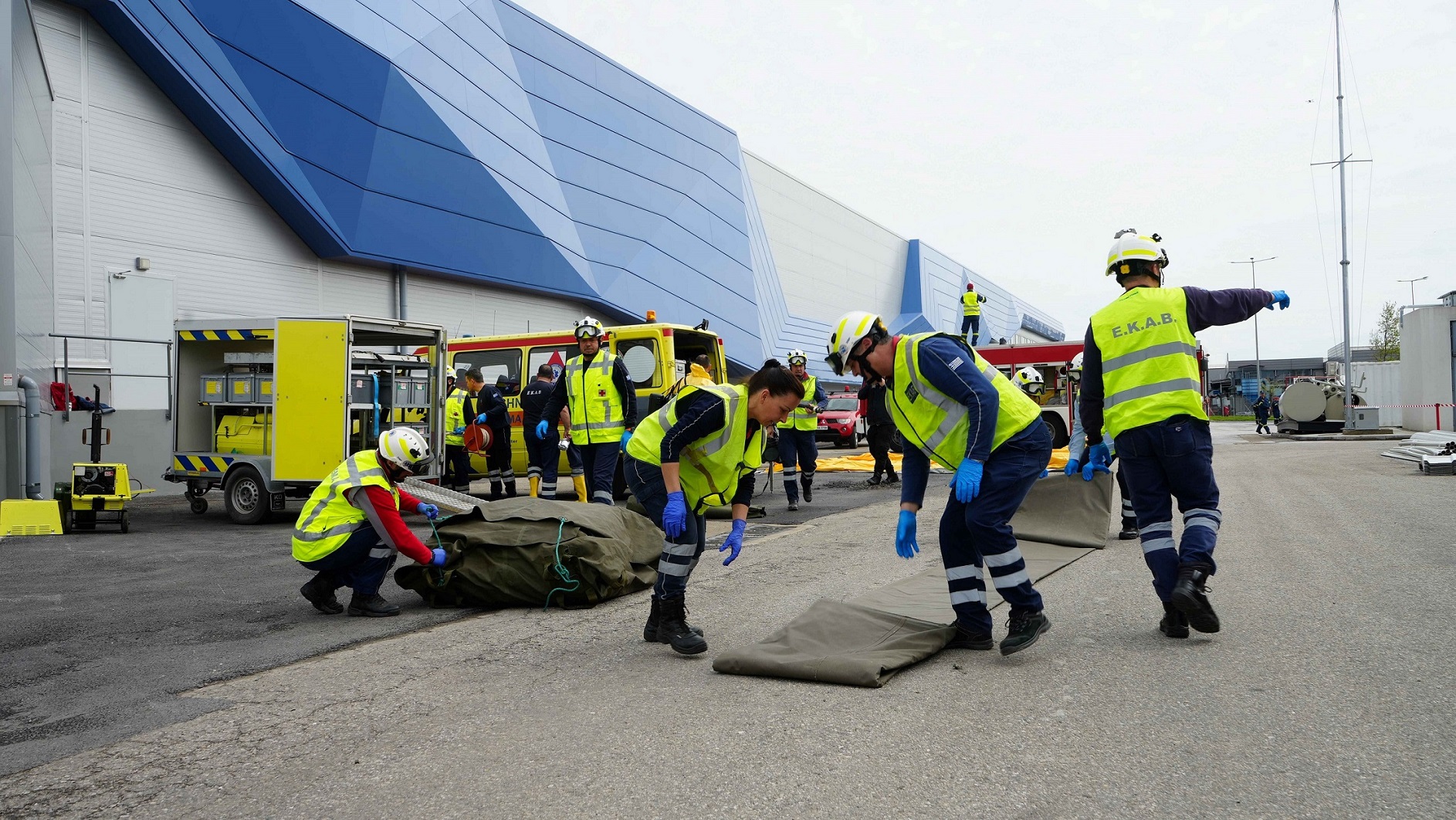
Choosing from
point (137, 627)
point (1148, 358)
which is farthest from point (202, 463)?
point (1148, 358)

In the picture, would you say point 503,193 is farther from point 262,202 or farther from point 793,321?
point 793,321

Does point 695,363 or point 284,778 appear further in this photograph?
point 695,363

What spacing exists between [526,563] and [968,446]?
2953mm

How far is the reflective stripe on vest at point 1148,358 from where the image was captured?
15.5 feet

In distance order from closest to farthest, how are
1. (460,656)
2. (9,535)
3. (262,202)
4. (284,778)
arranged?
1. (284,778)
2. (460,656)
3. (9,535)
4. (262,202)

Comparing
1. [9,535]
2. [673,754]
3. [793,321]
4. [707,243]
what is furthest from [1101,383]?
[793,321]

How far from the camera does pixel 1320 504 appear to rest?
10.5m

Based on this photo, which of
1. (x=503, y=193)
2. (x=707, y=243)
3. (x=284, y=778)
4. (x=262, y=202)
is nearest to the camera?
(x=284, y=778)

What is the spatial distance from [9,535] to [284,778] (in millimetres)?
9181

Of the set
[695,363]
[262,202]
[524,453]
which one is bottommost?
[524,453]

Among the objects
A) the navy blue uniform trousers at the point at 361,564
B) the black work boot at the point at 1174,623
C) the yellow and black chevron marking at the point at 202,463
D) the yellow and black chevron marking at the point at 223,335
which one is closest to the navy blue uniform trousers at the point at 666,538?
the navy blue uniform trousers at the point at 361,564

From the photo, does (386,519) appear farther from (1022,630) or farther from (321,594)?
(1022,630)

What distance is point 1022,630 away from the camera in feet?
14.6

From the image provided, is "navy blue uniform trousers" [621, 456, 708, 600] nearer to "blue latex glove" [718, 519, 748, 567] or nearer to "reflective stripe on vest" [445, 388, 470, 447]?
"blue latex glove" [718, 519, 748, 567]
